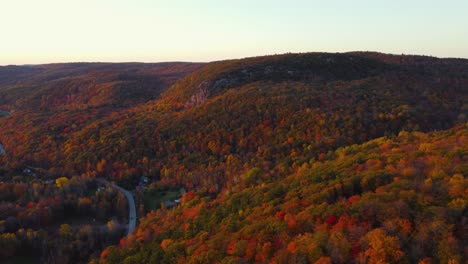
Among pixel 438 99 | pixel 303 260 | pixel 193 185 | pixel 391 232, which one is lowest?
pixel 193 185

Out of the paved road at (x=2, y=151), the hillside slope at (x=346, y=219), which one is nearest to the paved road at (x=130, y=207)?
the hillside slope at (x=346, y=219)

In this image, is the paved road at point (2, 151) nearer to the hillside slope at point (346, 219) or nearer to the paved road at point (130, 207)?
the paved road at point (130, 207)

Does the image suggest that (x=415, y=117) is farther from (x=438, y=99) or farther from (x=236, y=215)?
(x=236, y=215)

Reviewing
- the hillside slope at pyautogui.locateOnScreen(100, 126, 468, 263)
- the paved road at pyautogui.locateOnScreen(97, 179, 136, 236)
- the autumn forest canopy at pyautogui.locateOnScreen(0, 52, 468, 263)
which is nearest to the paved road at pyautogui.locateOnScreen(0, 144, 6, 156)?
the autumn forest canopy at pyautogui.locateOnScreen(0, 52, 468, 263)

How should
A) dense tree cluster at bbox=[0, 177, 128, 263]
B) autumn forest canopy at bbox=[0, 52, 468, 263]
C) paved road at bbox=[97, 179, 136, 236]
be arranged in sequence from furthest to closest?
paved road at bbox=[97, 179, 136, 236] < dense tree cluster at bbox=[0, 177, 128, 263] < autumn forest canopy at bbox=[0, 52, 468, 263]

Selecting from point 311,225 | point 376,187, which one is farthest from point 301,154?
point 311,225

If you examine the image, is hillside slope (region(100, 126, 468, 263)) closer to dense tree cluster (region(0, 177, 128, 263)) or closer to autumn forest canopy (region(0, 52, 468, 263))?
autumn forest canopy (region(0, 52, 468, 263))

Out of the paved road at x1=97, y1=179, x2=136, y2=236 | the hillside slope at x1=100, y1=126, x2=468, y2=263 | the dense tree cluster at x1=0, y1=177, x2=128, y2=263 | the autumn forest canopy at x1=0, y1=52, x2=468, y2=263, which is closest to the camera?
the hillside slope at x1=100, y1=126, x2=468, y2=263

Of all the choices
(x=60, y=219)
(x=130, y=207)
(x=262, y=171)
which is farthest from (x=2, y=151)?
(x=262, y=171)
